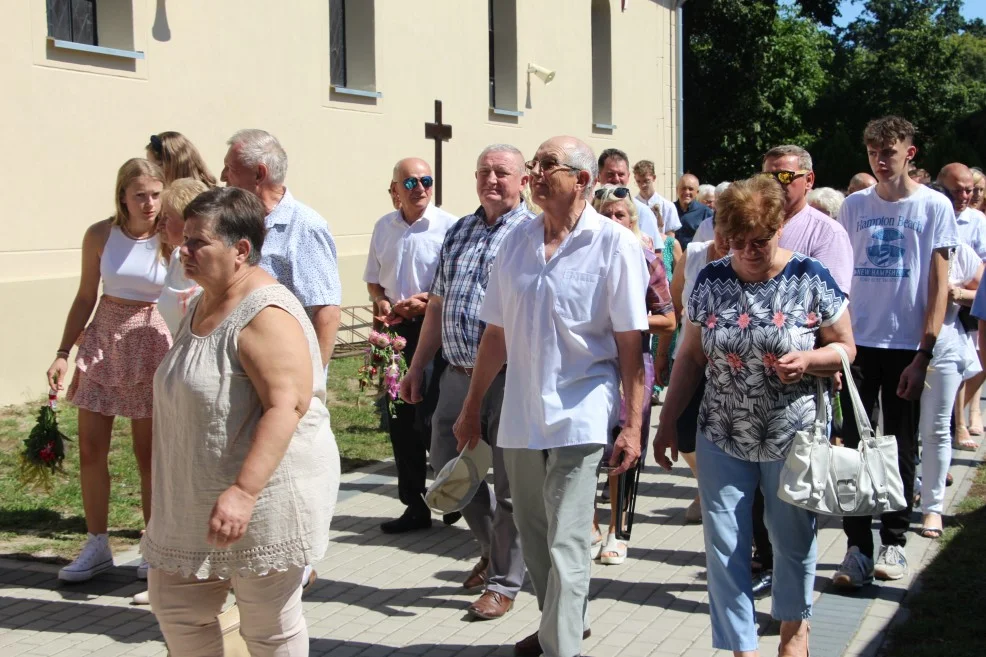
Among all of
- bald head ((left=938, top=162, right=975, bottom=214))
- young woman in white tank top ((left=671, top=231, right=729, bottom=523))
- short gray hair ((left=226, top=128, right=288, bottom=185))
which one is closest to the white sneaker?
short gray hair ((left=226, top=128, right=288, bottom=185))

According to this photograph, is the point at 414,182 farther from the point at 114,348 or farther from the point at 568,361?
the point at 568,361

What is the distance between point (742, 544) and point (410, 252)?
312 centimetres

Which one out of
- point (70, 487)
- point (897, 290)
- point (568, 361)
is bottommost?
point (70, 487)

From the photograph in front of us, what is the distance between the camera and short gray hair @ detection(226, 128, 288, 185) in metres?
5.05

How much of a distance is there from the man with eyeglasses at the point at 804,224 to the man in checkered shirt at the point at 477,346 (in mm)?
1113

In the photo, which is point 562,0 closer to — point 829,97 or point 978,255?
point 978,255

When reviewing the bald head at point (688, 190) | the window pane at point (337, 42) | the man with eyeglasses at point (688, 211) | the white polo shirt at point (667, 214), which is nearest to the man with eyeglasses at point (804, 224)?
the white polo shirt at point (667, 214)

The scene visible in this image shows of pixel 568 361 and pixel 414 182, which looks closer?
pixel 568 361

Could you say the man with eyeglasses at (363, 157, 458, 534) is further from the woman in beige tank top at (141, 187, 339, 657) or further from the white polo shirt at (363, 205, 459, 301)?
the woman in beige tank top at (141, 187, 339, 657)

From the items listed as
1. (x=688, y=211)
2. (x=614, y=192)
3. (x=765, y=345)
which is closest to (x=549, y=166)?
(x=765, y=345)

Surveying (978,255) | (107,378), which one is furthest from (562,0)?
(107,378)

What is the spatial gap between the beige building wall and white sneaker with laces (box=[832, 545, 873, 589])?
7.26 metres

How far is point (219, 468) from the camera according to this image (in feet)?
11.6

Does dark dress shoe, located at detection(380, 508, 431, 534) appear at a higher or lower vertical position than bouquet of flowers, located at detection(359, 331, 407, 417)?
lower
